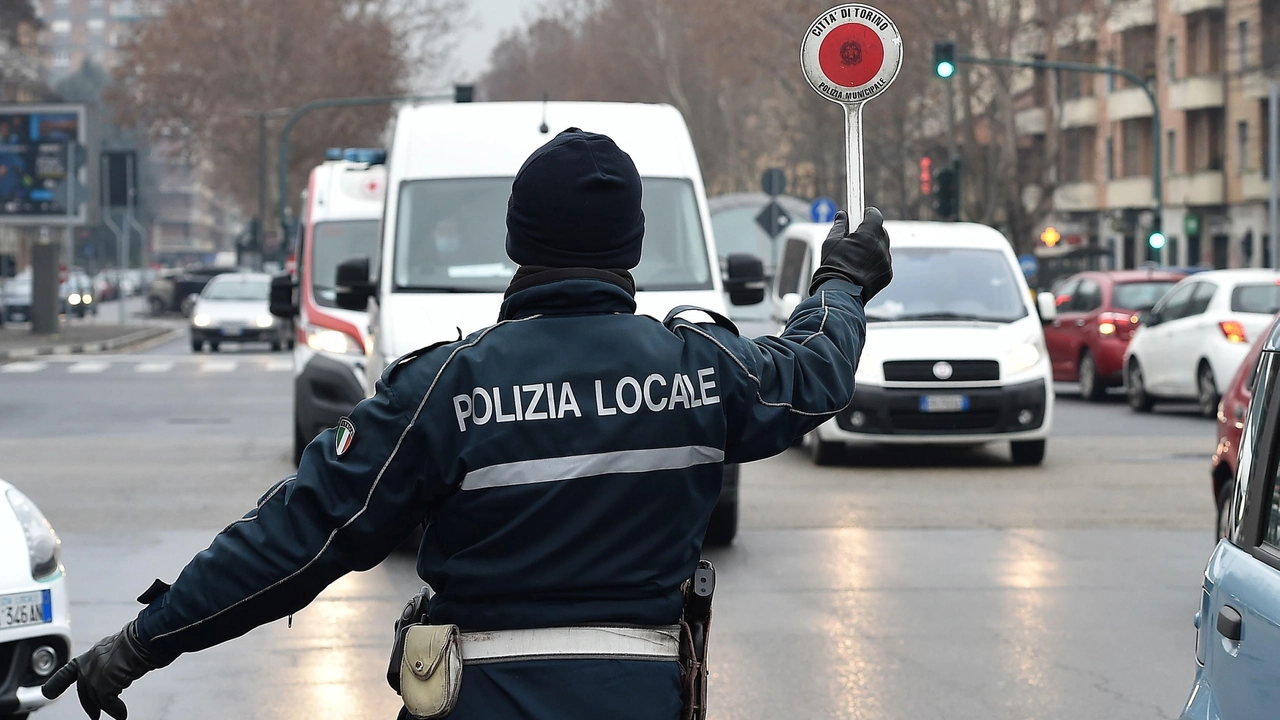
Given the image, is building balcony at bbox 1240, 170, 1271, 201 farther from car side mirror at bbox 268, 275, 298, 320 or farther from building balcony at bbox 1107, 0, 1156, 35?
car side mirror at bbox 268, 275, 298, 320

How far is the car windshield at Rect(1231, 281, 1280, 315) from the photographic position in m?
18.9

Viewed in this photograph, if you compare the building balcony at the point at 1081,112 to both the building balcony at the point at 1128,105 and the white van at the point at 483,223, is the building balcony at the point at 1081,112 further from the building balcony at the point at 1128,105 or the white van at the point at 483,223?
the white van at the point at 483,223

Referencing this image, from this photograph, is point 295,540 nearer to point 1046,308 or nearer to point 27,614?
point 27,614

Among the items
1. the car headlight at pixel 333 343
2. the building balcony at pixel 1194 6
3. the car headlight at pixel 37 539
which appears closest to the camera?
the car headlight at pixel 37 539

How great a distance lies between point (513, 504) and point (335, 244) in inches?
524

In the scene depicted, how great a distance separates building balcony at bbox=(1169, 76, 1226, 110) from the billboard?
115ft

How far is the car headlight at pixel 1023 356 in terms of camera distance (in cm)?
1480

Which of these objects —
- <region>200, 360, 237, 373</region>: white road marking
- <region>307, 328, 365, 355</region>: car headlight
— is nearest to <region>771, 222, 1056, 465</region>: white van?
<region>307, 328, 365, 355</region>: car headlight

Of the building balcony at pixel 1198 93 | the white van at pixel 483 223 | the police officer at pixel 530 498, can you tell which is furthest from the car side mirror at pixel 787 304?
the building balcony at pixel 1198 93

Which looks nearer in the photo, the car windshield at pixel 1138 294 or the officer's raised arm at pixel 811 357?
the officer's raised arm at pixel 811 357

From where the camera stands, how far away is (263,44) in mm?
65750

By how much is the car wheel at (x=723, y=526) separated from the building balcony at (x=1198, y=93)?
2140 inches

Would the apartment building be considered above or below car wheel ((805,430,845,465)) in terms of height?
above

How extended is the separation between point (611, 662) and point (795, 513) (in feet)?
29.8
